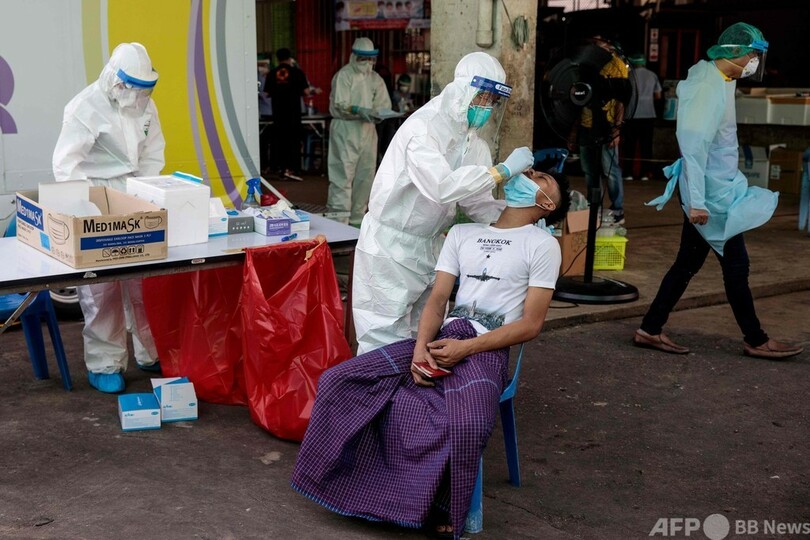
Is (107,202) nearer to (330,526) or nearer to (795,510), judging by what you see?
(330,526)

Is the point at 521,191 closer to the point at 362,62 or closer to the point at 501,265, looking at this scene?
the point at 501,265

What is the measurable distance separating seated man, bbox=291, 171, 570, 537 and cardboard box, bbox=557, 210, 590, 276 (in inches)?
124

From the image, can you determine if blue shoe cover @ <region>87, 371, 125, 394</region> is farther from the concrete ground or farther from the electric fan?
the electric fan

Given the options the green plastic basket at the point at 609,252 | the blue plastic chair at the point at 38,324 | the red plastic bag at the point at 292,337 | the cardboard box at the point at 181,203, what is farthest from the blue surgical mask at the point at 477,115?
the green plastic basket at the point at 609,252

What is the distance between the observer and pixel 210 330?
15.4 ft

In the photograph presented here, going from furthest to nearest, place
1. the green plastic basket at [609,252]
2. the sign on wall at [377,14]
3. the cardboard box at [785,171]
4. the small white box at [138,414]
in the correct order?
the sign on wall at [377,14]
the cardboard box at [785,171]
the green plastic basket at [609,252]
the small white box at [138,414]

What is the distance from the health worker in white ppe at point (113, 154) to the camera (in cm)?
450

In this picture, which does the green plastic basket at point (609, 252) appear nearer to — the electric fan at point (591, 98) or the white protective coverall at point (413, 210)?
the electric fan at point (591, 98)

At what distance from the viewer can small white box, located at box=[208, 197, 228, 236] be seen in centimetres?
452

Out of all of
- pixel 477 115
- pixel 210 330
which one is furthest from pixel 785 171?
pixel 210 330

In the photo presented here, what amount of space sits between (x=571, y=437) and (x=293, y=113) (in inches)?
386

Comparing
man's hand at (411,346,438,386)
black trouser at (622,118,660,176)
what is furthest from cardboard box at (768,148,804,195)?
man's hand at (411,346,438,386)

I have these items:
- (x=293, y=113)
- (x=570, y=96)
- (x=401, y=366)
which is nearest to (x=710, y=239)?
(x=570, y=96)

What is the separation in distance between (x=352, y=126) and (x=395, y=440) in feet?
20.9
